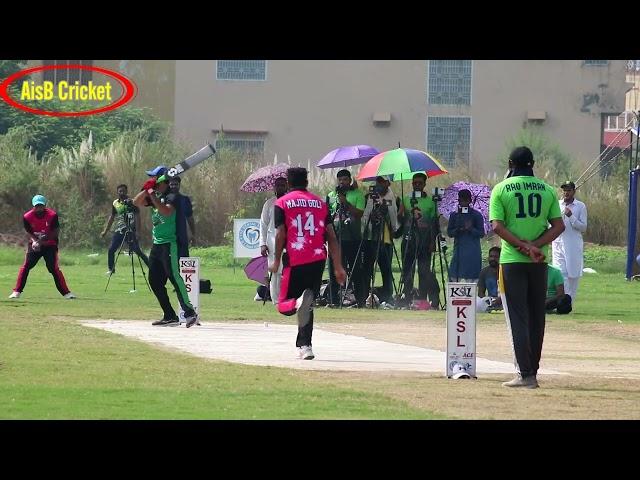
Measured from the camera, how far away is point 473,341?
15.5 m

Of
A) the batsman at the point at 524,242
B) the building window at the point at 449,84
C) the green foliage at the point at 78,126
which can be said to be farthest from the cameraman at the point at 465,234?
the building window at the point at 449,84

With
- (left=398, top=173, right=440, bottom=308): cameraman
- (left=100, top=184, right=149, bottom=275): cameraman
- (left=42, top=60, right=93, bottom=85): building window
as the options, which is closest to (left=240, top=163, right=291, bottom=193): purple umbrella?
(left=100, top=184, right=149, bottom=275): cameraman

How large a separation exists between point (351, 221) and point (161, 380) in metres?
12.1

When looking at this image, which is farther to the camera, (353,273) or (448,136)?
(448,136)

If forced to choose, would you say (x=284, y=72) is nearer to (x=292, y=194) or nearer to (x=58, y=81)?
(x=58, y=81)

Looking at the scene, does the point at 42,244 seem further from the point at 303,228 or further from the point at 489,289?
the point at 303,228

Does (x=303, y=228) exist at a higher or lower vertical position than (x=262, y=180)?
lower

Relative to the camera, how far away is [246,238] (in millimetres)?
33656

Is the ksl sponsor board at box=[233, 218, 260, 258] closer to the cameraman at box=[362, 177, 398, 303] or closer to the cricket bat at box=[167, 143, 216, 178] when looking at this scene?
the cameraman at box=[362, 177, 398, 303]

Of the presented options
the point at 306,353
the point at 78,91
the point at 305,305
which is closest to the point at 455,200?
the point at 306,353

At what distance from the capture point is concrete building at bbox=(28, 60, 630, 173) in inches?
2635

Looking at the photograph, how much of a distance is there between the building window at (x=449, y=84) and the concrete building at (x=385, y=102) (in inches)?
1.6

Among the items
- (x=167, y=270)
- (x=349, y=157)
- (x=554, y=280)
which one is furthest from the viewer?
(x=349, y=157)

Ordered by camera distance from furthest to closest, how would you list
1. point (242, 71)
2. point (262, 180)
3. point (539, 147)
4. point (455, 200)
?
point (242, 71) → point (539, 147) → point (455, 200) → point (262, 180)
